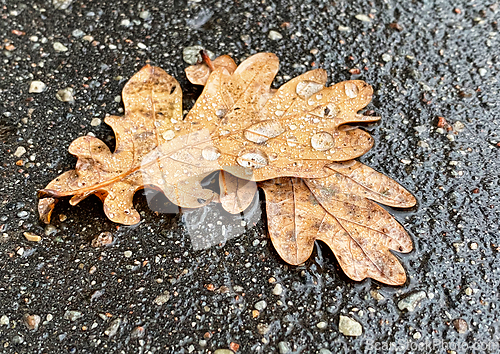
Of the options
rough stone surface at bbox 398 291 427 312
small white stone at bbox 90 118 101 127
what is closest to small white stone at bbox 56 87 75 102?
small white stone at bbox 90 118 101 127

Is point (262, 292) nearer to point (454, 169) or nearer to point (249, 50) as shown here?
point (454, 169)

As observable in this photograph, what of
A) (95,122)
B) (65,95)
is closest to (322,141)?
(95,122)

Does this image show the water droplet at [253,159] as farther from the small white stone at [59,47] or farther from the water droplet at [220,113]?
the small white stone at [59,47]

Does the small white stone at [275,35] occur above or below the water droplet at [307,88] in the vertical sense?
above

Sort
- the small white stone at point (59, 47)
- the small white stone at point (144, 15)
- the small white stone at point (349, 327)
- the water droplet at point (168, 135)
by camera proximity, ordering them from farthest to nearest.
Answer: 1. the small white stone at point (144, 15)
2. the small white stone at point (59, 47)
3. the water droplet at point (168, 135)
4. the small white stone at point (349, 327)

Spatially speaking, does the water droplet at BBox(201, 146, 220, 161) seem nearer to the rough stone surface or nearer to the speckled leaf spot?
the speckled leaf spot

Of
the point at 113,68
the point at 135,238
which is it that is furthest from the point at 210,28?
the point at 135,238

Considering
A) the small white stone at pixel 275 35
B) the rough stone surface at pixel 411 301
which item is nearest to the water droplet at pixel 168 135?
the small white stone at pixel 275 35
